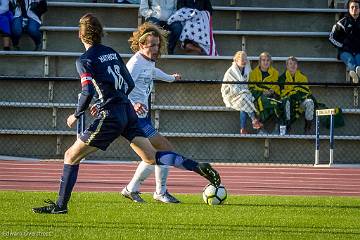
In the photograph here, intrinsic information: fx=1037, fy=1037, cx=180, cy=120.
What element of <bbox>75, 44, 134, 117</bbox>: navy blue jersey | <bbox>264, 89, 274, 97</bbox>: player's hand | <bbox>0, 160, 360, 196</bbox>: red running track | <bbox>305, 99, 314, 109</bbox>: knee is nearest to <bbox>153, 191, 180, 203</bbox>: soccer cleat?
<bbox>0, 160, 360, 196</bbox>: red running track

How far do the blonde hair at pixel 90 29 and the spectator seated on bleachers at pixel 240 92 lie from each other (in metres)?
8.21

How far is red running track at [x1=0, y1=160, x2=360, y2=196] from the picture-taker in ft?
46.0

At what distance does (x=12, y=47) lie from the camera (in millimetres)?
20031

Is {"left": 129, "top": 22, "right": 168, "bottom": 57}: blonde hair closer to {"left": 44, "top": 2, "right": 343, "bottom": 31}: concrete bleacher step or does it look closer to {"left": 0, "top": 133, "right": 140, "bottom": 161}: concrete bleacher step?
{"left": 0, "top": 133, "right": 140, "bottom": 161}: concrete bleacher step

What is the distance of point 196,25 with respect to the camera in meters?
19.5

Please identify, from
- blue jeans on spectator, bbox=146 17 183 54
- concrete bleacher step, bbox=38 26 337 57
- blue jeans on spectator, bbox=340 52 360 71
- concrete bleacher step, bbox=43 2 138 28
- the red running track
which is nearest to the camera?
the red running track

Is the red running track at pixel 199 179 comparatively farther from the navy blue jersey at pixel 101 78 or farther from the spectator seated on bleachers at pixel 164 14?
the navy blue jersey at pixel 101 78

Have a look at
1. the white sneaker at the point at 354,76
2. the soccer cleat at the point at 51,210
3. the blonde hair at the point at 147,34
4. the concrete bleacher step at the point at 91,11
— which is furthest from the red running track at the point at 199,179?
the concrete bleacher step at the point at 91,11

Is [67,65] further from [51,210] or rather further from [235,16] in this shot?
[51,210]

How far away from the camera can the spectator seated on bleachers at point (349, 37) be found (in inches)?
769

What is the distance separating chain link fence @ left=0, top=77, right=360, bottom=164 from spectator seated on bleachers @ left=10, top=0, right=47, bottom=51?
0.95 metres

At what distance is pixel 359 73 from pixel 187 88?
320 centimetres

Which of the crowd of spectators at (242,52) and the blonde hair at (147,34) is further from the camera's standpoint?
the crowd of spectators at (242,52)

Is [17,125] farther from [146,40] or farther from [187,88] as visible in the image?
[146,40]
